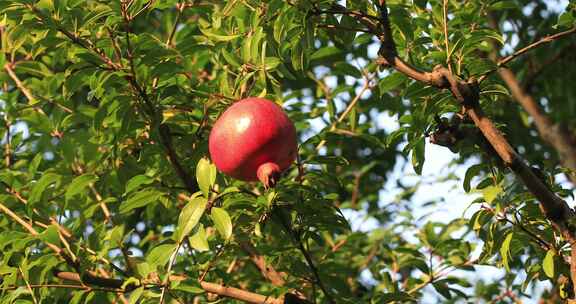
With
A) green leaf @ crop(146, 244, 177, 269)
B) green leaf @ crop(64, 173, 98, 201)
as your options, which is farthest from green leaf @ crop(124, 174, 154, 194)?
green leaf @ crop(146, 244, 177, 269)

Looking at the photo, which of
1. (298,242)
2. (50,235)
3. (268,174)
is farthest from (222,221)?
(50,235)

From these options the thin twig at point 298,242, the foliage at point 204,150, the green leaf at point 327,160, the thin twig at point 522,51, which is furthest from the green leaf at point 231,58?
the thin twig at point 522,51

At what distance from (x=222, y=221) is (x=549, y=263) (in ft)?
2.42

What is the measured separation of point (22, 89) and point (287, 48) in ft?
3.11

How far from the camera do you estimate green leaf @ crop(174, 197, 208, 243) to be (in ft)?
5.14

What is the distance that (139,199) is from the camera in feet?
6.43

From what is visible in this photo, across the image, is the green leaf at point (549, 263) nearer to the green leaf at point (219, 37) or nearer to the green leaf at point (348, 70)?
the green leaf at point (348, 70)

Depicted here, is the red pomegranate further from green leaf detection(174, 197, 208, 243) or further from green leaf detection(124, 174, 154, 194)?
green leaf detection(124, 174, 154, 194)

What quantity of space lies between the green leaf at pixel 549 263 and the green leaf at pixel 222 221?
71cm

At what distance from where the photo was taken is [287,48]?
2.04 metres

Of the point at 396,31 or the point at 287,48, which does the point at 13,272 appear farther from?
the point at 396,31

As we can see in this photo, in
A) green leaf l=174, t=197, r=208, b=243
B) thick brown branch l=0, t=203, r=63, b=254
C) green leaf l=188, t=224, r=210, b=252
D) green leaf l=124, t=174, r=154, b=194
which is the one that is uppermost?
green leaf l=174, t=197, r=208, b=243

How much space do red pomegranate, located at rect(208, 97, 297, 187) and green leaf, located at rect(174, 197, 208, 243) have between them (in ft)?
0.31

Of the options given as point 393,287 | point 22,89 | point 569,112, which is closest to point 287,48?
point 393,287
